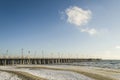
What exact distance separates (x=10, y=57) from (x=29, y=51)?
13254 millimetres

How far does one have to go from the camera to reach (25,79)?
740 inches

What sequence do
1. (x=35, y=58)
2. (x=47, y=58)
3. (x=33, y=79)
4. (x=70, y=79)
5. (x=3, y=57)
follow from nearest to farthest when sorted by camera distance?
1. (x=33, y=79)
2. (x=70, y=79)
3. (x=3, y=57)
4. (x=35, y=58)
5. (x=47, y=58)

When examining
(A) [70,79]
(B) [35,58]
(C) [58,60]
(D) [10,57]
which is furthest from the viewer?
(C) [58,60]

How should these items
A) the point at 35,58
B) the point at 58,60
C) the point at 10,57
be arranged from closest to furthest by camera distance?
1. the point at 10,57
2. the point at 35,58
3. the point at 58,60

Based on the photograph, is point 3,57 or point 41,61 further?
point 41,61

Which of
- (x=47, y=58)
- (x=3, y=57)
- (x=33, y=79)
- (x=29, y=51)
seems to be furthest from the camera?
(x=47, y=58)

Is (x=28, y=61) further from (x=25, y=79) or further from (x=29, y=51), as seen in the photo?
(x=25, y=79)

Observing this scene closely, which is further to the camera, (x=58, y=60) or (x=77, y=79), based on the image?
(x=58, y=60)

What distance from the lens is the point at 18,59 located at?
10762cm

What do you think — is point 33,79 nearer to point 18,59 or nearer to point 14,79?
point 14,79

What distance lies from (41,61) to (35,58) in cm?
870

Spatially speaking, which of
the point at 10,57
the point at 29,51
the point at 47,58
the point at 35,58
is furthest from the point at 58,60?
the point at 10,57

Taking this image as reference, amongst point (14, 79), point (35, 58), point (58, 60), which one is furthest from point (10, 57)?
point (14, 79)

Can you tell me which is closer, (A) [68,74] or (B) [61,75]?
(B) [61,75]
